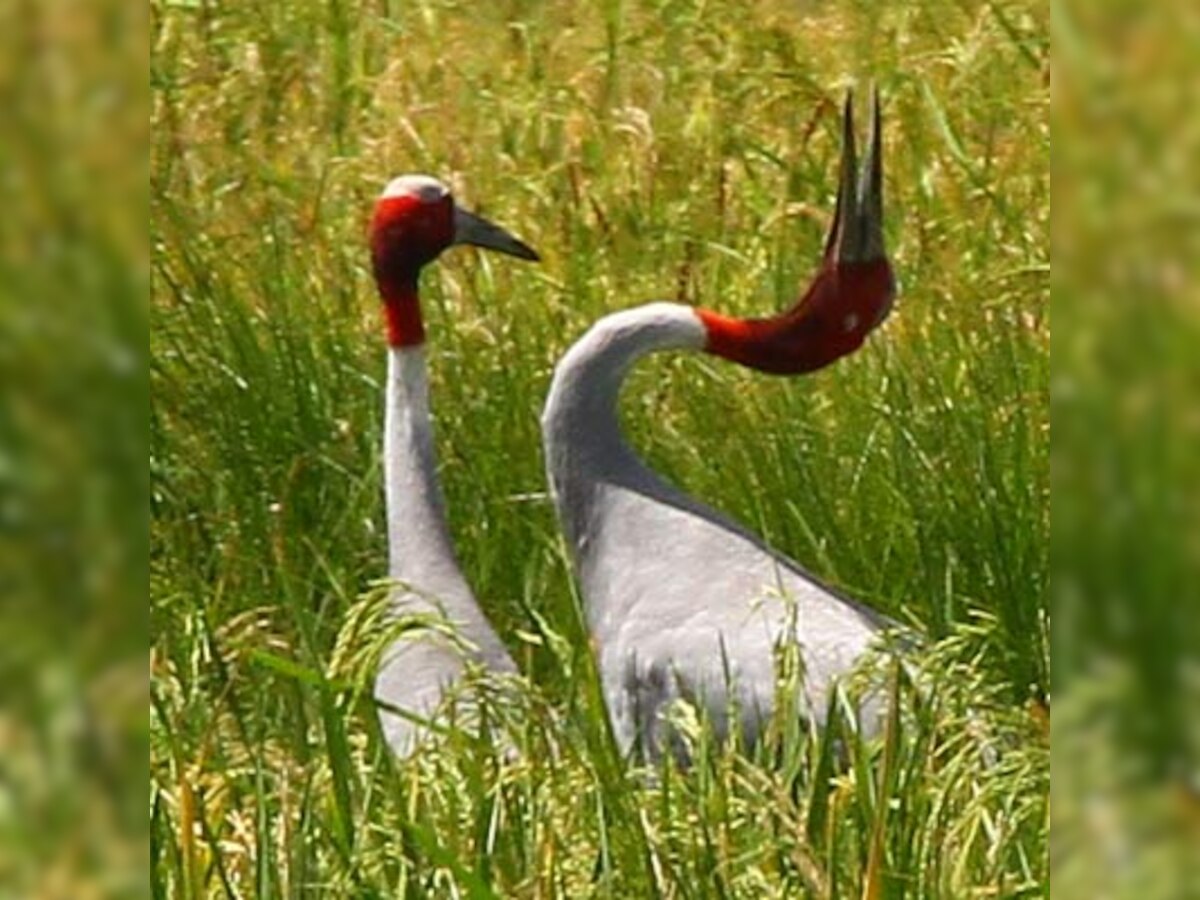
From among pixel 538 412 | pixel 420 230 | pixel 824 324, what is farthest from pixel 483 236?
pixel 824 324

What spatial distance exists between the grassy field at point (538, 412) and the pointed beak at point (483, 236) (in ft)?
0.51

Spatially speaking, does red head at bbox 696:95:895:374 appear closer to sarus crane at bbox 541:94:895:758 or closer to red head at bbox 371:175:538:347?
sarus crane at bbox 541:94:895:758

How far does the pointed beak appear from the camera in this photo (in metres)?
3.52

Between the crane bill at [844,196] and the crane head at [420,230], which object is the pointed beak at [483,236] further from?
the crane bill at [844,196]

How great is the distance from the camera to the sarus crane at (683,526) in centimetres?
282

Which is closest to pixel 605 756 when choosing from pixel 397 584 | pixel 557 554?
pixel 397 584

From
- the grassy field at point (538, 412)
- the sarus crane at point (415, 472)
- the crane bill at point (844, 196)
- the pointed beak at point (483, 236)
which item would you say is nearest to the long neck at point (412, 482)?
the sarus crane at point (415, 472)

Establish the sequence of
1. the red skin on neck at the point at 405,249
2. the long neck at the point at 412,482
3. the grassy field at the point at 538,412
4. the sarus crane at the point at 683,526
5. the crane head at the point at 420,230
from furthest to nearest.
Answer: the crane head at the point at 420,230 → the red skin on neck at the point at 405,249 → the long neck at the point at 412,482 → the sarus crane at the point at 683,526 → the grassy field at the point at 538,412

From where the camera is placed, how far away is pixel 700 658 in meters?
2.89

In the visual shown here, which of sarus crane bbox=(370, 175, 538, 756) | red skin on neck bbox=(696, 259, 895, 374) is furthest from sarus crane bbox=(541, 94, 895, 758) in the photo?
sarus crane bbox=(370, 175, 538, 756)

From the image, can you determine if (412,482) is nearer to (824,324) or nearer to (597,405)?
(597,405)

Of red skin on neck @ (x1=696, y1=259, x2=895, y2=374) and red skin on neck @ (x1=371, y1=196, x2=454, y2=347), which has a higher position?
red skin on neck @ (x1=371, y1=196, x2=454, y2=347)

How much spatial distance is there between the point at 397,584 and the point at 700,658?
1076 millimetres

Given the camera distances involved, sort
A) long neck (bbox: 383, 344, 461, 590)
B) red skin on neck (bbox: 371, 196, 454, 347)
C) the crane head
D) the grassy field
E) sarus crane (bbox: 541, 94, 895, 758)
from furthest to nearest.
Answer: the crane head → red skin on neck (bbox: 371, 196, 454, 347) → long neck (bbox: 383, 344, 461, 590) → sarus crane (bbox: 541, 94, 895, 758) → the grassy field
